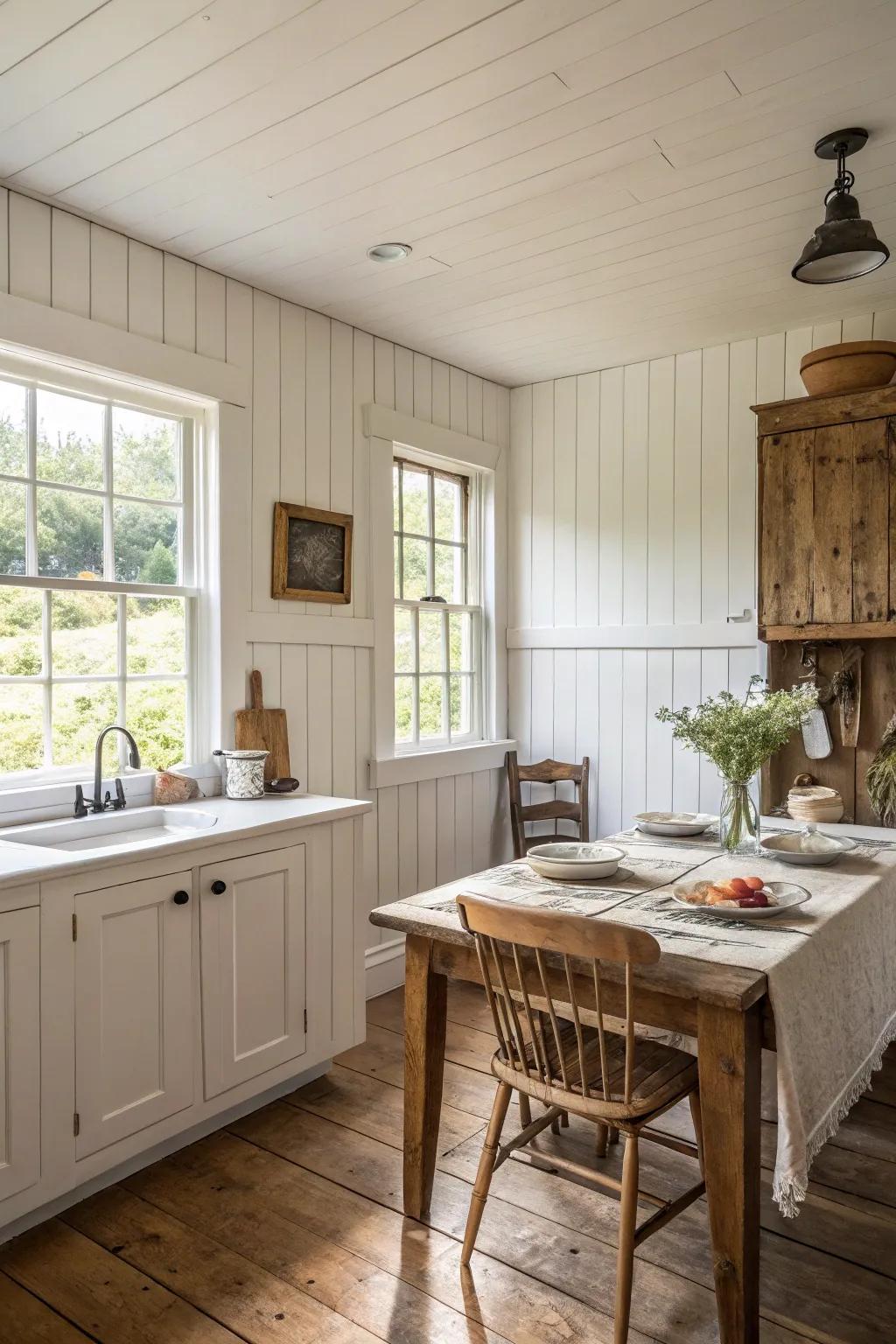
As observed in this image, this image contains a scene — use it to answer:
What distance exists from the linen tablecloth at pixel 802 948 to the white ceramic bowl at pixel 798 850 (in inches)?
1.0

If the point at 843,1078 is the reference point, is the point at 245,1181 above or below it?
below

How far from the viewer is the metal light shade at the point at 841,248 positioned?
2.39 meters

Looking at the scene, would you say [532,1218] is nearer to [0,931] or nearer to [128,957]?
[128,957]

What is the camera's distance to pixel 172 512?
3.27 m

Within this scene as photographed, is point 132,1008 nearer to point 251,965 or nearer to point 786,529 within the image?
point 251,965

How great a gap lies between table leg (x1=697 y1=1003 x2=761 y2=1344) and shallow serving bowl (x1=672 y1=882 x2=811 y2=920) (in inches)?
11.8

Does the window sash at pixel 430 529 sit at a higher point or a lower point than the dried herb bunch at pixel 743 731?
higher

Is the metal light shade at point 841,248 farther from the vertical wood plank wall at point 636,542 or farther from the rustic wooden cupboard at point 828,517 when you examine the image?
the vertical wood plank wall at point 636,542

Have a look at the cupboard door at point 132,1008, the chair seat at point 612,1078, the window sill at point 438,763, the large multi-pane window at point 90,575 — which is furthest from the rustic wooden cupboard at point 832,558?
the cupboard door at point 132,1008

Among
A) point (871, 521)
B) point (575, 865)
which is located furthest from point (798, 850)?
point (871, 521)

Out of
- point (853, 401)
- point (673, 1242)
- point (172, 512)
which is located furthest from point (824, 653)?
point (172, 512)

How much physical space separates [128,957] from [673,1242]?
1.51 meters

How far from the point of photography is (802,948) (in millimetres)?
1912

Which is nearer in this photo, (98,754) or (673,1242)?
(673,1242)
